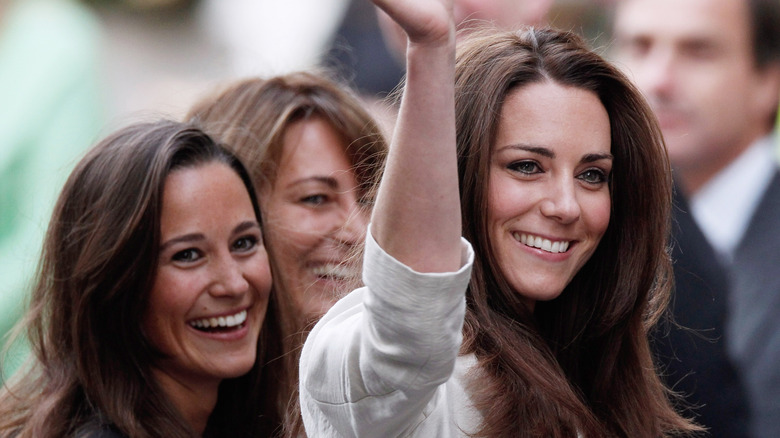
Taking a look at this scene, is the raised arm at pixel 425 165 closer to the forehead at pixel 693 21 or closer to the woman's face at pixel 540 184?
the woman's face at pixel 540 184

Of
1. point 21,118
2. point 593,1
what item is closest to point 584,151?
point 21,118

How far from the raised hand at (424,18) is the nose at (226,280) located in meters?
1.55

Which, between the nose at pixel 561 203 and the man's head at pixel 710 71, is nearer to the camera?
the nose at pixel 561 203

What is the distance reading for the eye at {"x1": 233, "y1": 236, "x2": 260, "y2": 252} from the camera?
11.4 ft

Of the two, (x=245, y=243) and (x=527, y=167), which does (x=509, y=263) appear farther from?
(x=245, y=243)

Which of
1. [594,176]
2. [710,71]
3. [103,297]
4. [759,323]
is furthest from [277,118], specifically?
[710,71]

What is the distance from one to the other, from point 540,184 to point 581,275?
431mm

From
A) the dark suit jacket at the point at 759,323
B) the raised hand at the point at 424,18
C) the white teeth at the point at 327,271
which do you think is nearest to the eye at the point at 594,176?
the raised hand at the point at 424,18

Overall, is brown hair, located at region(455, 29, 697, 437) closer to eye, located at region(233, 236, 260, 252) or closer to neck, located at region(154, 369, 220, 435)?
eye, located at region(233, 236, 260, 252)

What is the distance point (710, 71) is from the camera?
4.87m

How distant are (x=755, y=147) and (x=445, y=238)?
130 inches

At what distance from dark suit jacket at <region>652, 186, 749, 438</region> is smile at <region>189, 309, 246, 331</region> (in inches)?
50.1

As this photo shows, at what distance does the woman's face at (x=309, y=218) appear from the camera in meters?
3.85

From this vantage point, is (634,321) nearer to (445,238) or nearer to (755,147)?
(445,238)
